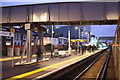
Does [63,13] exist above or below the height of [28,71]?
above

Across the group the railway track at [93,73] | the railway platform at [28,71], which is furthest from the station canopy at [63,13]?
the railway track at [93,73]

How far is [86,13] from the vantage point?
12.1 m

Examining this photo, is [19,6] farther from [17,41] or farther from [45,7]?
[17,41]

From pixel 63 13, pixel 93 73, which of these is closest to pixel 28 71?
pixel 93 73

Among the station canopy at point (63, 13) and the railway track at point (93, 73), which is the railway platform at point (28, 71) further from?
the station canopy at point (63, 13)

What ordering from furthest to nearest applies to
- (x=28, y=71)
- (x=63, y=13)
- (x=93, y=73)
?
(x=63, y=13)
(x=93, y=73)
(x=28, y=71)

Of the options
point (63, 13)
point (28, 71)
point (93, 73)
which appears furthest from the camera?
point (63, 13)

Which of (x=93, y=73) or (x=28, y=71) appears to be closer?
(x=28, y=71)

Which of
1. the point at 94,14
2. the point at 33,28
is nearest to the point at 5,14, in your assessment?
the point at 33,28

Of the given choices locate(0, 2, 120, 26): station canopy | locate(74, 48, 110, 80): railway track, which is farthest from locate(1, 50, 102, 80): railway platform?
locate(0, 2, 120, 26): station canopy

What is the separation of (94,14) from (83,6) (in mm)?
1232

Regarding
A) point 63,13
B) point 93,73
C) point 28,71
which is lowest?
point 93,73

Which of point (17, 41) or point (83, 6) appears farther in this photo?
point (17, 41)

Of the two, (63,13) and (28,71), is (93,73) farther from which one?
(63,13)
